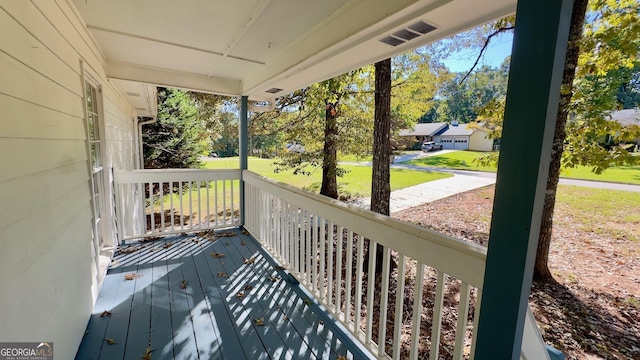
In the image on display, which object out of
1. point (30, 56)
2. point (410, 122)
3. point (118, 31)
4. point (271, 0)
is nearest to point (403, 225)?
point (271, 0)

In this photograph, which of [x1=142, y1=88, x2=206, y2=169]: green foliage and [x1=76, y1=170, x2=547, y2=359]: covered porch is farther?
[x1=142, y1=88, x2=206, y2=169]: green foliage

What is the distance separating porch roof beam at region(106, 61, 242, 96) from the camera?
3662 mm

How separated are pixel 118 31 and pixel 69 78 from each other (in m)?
0.92

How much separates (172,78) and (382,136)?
3143 mm

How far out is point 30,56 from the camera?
1.43m

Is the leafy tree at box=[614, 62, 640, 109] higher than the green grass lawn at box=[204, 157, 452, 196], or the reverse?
the leafy tree at box=[614, 62, 640, 109]

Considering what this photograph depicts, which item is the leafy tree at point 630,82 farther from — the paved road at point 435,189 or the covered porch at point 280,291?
the paved road at point 435,189

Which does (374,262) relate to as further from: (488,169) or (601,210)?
(601,210)

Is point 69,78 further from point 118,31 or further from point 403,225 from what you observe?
point 403,225

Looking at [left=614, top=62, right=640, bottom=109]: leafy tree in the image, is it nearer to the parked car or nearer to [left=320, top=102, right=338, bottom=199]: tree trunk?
[left=320, top=102, right=338, bottom=199]: tree trunk

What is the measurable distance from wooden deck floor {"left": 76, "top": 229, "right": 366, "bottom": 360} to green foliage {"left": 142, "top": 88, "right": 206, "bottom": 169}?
878 cm

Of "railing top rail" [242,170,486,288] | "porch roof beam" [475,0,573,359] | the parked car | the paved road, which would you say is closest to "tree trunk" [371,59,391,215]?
"railing top rail" [242,170,486,288]

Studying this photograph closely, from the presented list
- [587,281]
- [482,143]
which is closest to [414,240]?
[587,281]

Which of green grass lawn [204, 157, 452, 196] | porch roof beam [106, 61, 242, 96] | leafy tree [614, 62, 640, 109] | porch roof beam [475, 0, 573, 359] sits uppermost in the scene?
leafy tree [614, 62, 640, 109]
